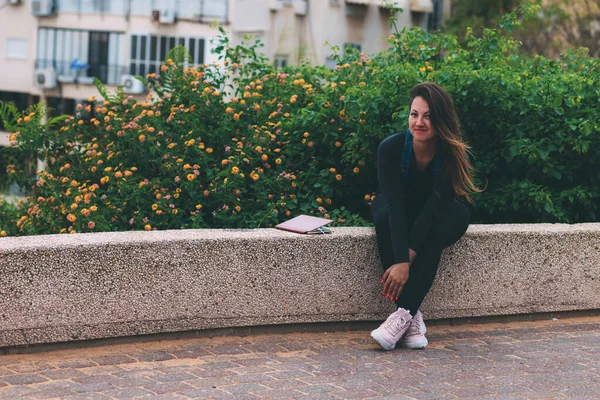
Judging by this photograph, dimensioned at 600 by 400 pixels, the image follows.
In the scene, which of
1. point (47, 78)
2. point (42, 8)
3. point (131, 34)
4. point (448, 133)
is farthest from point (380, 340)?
point (42, 8)

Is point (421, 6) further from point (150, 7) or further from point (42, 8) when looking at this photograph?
point (42, 8)

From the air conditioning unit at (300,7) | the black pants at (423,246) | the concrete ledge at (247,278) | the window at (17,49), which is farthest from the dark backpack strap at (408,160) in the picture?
the window at (17,49)

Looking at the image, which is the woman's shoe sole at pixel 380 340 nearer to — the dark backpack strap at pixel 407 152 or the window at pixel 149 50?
the dark backpack strap at pixel 407 152

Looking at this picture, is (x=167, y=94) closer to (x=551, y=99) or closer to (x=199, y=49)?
(x=551, y=99)

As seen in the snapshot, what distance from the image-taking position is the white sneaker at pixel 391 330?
598 cm

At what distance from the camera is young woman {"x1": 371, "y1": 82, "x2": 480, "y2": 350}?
610 centimetres

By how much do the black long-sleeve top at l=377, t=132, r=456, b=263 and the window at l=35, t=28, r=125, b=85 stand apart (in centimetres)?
3740

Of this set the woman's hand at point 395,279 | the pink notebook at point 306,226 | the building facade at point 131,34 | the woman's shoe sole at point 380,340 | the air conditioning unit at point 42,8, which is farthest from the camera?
the air conditioning unit at point 42,8

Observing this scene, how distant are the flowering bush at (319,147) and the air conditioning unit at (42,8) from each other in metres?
35.8

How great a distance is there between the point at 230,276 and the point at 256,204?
4.66ft

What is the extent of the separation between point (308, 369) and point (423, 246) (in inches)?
43.0

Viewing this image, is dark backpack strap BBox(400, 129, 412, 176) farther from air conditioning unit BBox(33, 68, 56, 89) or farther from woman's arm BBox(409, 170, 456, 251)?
air conditioning unit BBox(33, 68, 56, 89)

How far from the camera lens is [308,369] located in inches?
219

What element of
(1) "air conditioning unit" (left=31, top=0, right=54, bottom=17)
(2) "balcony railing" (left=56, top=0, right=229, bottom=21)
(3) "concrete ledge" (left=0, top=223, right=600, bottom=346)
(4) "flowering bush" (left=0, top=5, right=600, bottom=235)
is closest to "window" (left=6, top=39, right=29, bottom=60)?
(1) "air conditioning unit" (left=31, top=0, right=54, bottom=17)
